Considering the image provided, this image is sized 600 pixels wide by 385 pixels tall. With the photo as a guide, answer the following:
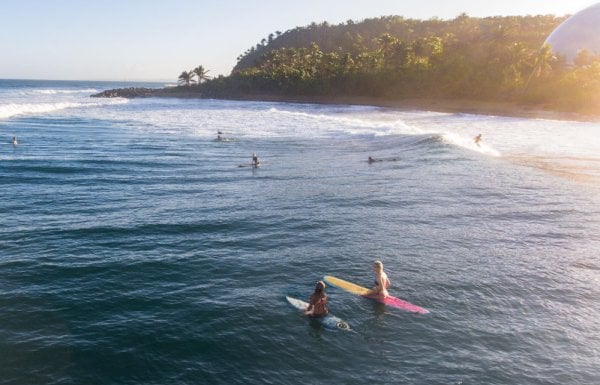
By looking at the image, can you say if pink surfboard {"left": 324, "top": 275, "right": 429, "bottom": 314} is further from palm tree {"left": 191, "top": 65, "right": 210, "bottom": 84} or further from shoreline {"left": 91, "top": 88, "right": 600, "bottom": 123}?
palm tree {"left": 191, "top": 65, "right": 210, "bottom": 84}

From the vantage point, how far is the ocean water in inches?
481

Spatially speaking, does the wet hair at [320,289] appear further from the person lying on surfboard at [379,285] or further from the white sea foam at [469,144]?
the white sea foam at [469,144]

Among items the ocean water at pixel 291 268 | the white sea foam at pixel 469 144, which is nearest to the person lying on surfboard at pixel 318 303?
the ocean water at pixel 291 268

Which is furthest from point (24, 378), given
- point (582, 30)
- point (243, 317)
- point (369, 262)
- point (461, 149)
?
point (582, 30)

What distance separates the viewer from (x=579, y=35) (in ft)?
325

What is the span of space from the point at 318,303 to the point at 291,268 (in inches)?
147

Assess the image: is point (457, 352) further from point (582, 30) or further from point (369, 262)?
point (582, 30)

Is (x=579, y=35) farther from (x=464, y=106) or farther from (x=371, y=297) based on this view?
(x=371, y=297)

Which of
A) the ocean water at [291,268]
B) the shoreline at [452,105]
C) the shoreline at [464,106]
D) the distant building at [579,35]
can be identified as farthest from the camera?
the distant building at [579,35]

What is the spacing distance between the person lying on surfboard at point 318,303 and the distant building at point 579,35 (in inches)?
3894

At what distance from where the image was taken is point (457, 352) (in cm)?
1264

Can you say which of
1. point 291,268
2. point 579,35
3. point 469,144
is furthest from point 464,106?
point 291,268

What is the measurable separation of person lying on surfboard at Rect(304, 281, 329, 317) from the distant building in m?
98.9

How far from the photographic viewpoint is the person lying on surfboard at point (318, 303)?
14266 millimetres
